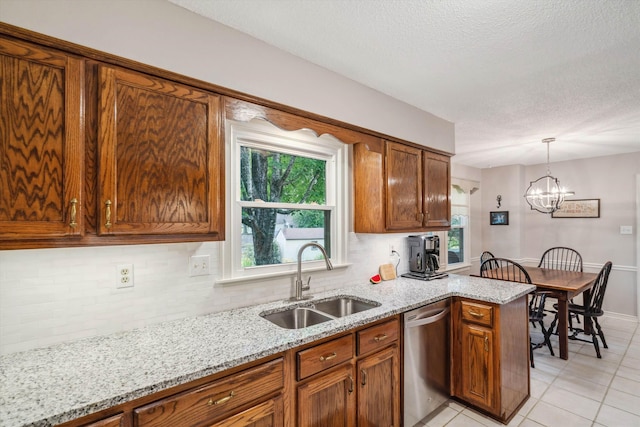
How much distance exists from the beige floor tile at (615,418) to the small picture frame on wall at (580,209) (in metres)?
3.31

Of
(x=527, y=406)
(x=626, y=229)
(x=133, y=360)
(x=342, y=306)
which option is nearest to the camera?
(x=133, y=360)

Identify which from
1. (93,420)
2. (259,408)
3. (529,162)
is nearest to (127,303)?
(93,420)

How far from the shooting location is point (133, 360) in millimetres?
1252

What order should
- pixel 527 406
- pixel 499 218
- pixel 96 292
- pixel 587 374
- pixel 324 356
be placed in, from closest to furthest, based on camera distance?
pixel 96 292
pixel 324 356
pixel 527 406
pixel 587 374
pixel 499 218

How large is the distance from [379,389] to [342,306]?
22.5 inches

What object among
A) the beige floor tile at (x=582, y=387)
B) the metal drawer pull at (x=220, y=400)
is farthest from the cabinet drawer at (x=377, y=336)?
the beige floor tile at (x=582, y=387)

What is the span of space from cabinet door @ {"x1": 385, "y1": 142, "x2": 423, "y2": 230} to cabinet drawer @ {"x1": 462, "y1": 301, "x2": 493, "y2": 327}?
29.1 inches

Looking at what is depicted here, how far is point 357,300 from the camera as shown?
7.39 feet

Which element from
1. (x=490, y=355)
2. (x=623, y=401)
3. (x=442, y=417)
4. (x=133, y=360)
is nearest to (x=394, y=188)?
(x=490, y=355)

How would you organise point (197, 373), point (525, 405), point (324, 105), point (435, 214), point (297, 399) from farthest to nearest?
point (435, 214), point (525, 405), point (324, 105), point (297, 399), point (197, 373)

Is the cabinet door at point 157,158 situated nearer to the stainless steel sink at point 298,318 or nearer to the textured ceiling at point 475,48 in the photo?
the textured ceiling at point 475,48

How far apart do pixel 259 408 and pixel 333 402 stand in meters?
0.46

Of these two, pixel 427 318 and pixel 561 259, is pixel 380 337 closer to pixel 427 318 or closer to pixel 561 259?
pixel 427 318

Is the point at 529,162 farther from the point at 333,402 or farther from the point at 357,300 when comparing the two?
the point at 333,402
